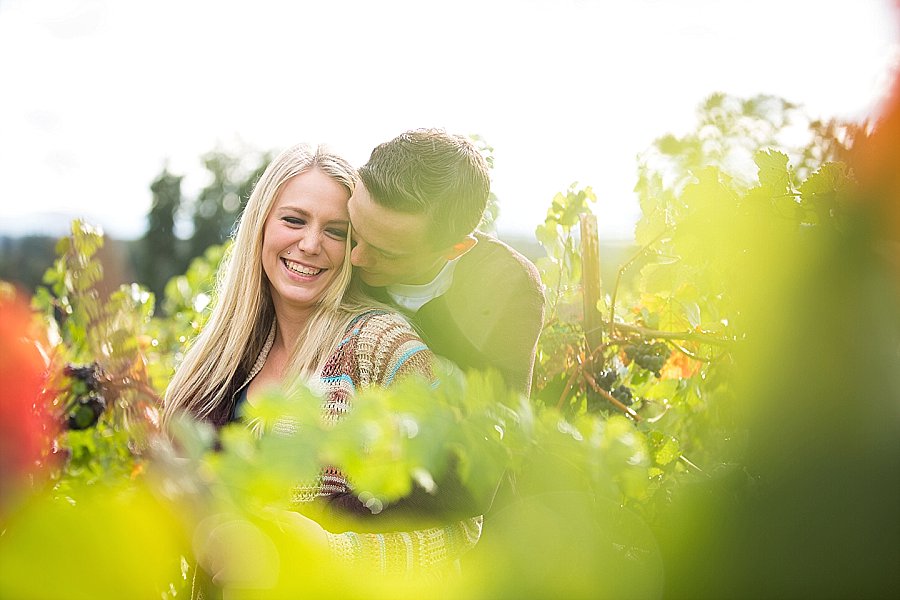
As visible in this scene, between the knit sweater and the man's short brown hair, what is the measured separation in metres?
0.23

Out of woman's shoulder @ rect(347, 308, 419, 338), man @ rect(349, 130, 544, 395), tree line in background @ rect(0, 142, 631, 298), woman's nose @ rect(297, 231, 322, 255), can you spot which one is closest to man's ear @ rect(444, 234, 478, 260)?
man @ rect(349, 130, 544, 395)

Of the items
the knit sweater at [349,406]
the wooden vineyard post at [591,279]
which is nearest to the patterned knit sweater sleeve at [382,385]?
the knit sweater at [349,406]

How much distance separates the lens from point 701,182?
997mm

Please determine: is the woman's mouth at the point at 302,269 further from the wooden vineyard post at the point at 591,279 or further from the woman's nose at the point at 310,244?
the wooden vineyard post at the point at 591,279

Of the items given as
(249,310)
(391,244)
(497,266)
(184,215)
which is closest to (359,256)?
(391,244)

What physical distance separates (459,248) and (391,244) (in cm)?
18

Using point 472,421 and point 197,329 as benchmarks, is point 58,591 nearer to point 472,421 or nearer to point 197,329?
point 472,421

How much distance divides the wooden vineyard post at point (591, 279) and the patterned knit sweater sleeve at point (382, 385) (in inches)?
14.5

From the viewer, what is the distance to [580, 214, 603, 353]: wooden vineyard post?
1635 mm

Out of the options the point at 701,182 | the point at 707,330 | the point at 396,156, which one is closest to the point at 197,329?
the point at 396,156

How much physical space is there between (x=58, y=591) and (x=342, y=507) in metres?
→ 1.14

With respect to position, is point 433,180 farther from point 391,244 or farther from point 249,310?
point 249,310

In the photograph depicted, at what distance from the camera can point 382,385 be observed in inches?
58.4

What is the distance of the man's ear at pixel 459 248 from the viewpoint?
5.57 ft
